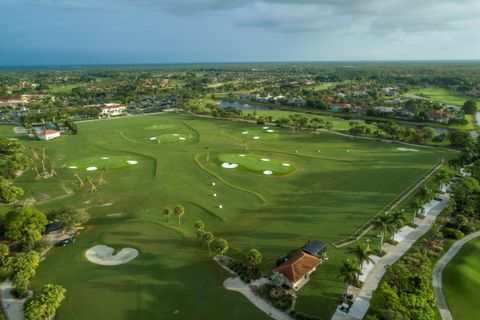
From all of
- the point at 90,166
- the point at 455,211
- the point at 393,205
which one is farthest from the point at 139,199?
the point at 455,211

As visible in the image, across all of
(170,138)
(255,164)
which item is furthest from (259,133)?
(255,164)

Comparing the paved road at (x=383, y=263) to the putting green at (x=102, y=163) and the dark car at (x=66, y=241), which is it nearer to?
the dark car at (x=66, y=241)

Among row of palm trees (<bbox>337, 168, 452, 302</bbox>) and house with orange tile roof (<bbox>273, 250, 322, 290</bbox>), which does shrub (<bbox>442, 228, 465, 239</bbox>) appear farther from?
house with orange tile roof (<bbox>273, 250, 322, 290</bbox>)

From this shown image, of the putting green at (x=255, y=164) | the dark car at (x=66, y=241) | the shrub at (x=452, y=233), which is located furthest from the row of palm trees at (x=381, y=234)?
the dark car at (x=66, y=241)

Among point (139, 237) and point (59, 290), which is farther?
point (139, 237)

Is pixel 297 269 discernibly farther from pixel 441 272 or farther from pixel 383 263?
pixel 441 272

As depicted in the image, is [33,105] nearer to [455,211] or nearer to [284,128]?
[284,128]
